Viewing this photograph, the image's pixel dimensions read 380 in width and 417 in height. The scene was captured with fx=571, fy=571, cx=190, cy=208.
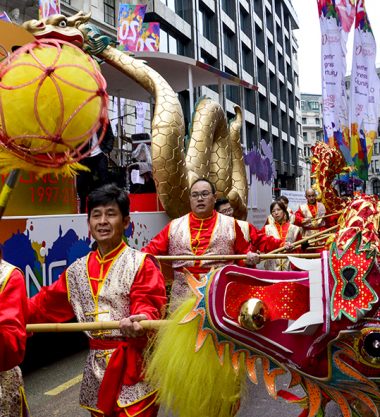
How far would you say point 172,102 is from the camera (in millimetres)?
7801

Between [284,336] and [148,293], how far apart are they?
0.78 meters

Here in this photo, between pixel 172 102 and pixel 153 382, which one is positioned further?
pixel 172 102

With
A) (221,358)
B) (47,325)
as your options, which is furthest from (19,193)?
(221,358)

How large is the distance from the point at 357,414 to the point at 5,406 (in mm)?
1333

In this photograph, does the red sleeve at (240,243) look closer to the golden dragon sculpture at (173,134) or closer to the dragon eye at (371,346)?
the golden dragon sculpture at (173,134)

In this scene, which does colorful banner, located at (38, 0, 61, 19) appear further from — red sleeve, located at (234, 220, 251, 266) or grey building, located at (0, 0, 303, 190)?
red sleeve, located at (234, 220, 251, 266)

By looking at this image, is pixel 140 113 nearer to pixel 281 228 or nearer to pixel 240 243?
pixel 281 228

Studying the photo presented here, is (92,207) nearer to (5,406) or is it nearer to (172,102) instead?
(5,406)

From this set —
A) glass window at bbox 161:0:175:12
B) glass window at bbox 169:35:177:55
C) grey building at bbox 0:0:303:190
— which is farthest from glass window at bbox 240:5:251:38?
glass window at bbox 169:35:177:55

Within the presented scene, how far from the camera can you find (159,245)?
4664mm

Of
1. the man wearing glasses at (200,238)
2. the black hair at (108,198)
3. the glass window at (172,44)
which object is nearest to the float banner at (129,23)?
the glass window at (172,44)

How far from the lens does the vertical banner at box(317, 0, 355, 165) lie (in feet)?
37.4

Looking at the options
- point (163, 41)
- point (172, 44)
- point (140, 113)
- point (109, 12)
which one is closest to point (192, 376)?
point (140, 113)

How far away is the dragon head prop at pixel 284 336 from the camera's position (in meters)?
2.00
